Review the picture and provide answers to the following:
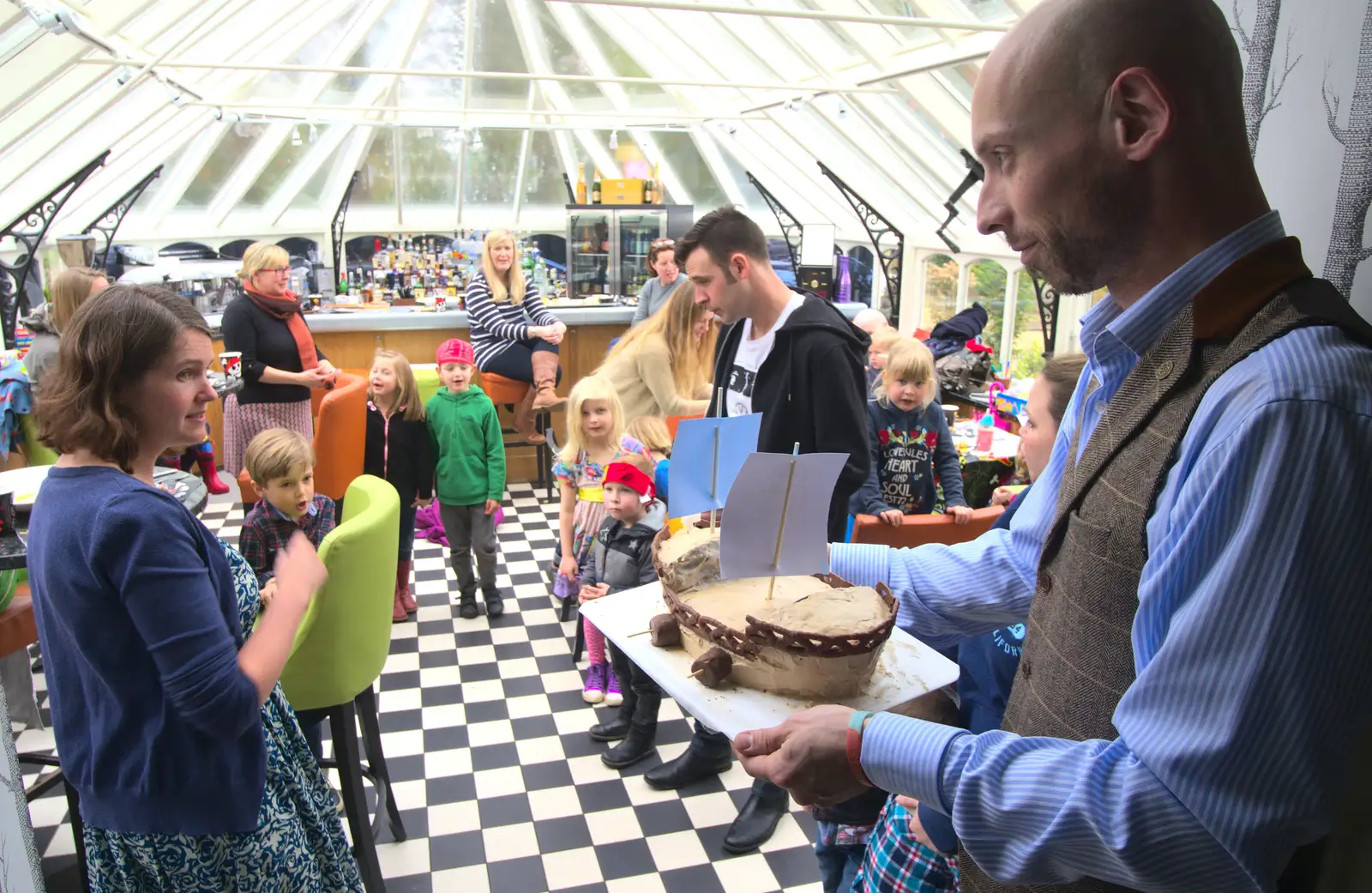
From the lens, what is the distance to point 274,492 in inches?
118

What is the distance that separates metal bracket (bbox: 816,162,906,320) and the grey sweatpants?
6.17 m

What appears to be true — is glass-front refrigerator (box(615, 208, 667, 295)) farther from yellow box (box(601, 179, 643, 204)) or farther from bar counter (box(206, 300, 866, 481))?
bar counter (box(206, 300, 866, 481))

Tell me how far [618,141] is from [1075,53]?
13142 mm

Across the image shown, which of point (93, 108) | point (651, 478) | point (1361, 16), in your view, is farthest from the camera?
point (93, 108)

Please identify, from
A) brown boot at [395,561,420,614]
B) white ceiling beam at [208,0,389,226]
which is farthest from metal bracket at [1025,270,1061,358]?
white ceiling beam at [208,0,389,226]

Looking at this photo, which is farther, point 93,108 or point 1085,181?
point 93,108

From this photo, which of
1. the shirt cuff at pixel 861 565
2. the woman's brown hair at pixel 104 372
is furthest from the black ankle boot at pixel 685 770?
the woman's brown hair at pixel 104 372

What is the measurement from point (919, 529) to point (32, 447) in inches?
153

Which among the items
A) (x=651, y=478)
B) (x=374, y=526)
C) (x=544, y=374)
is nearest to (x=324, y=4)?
(x=544, y=374)

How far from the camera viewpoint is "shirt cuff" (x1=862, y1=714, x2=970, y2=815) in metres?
0.90

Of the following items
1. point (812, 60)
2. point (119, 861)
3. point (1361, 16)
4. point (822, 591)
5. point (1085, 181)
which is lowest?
point (119, 861)

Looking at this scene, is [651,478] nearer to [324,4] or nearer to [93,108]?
[93,108]

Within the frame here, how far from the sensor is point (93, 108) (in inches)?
274

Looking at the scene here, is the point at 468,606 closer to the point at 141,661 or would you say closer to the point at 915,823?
the point at 141,661
